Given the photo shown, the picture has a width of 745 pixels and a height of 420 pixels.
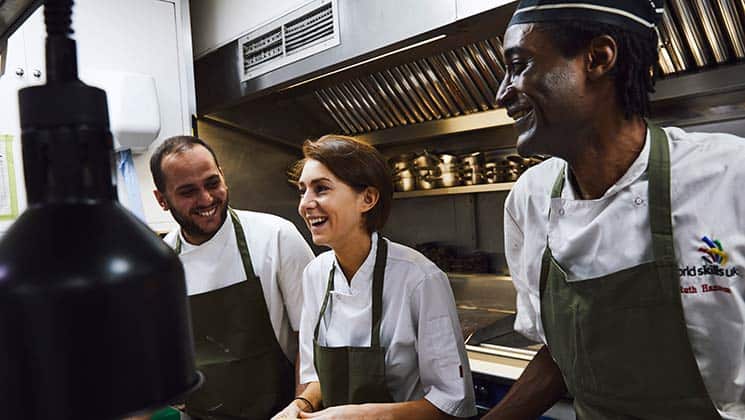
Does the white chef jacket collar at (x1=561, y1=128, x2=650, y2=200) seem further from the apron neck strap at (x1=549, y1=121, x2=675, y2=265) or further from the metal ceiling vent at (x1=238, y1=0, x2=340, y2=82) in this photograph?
the metal ceiling vent at (x1=238, y1=0, x2=340, y2=82)

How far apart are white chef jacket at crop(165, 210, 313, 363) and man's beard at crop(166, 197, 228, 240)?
0.08 ft

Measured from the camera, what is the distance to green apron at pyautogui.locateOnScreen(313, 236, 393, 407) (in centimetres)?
164

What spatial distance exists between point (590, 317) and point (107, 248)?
1128mm

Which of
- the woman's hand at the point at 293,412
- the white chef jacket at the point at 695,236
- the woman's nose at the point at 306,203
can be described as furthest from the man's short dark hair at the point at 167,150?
the white chef jacket at the point at 695,236

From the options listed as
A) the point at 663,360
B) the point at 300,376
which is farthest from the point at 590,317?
the point at 300,376

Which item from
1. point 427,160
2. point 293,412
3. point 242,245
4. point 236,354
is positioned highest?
point 427,160

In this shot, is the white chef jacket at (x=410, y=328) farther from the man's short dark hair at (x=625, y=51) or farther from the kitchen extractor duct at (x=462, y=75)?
the kitchen extractor duct at (x=462, y=75)

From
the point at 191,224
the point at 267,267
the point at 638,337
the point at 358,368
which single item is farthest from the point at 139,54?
the point at 638,337

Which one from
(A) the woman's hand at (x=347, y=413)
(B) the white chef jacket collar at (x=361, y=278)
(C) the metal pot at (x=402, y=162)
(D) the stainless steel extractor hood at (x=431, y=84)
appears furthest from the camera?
(C) the metal pot at (x=402, y=162)

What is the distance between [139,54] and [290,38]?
0.82m

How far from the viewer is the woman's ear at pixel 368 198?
183cm

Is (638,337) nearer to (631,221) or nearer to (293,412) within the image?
(631,221)

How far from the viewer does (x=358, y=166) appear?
181 centimetres

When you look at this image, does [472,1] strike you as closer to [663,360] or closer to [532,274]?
[532,274]
